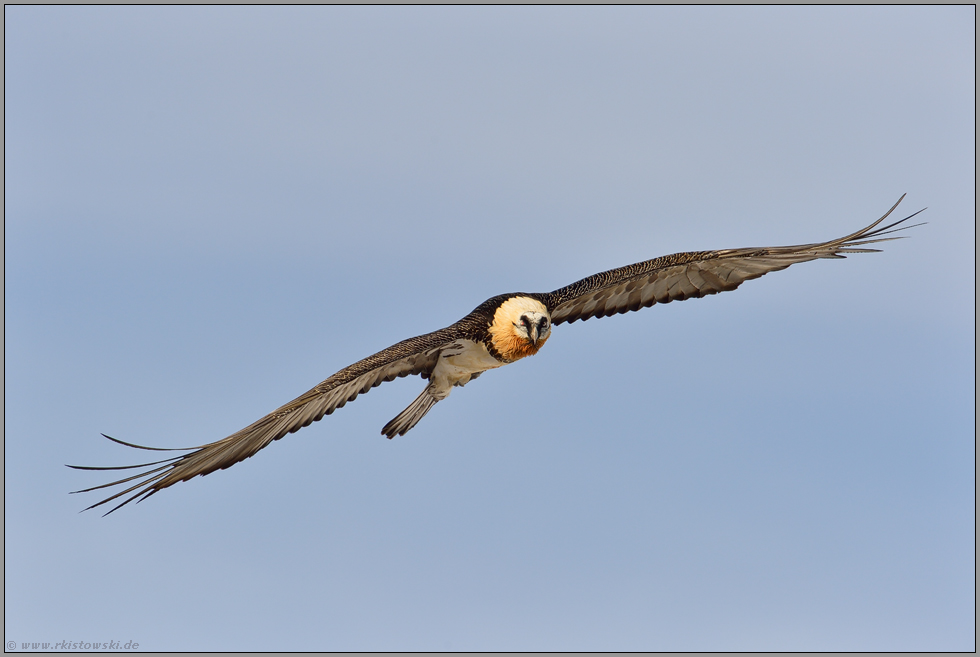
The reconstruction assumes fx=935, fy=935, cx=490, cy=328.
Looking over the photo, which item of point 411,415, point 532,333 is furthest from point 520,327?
point 411,415

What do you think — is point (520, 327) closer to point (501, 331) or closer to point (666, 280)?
point (501, 331)

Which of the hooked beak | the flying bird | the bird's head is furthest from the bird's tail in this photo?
the hooked beak

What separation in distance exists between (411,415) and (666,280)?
4.68 metres

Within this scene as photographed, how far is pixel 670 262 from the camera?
14.7 m

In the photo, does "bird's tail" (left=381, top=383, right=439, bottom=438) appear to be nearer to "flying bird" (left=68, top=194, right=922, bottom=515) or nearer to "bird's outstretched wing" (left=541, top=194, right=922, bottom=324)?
"flying bird" (left=68, top=194, right=922, bottom=515)

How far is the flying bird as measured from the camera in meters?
13.3

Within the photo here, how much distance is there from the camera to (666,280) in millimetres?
15141

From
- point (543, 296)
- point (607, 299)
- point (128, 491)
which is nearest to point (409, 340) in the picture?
point (543, 296)

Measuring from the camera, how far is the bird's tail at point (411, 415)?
1512cm

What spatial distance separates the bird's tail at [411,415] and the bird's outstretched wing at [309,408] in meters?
0.45

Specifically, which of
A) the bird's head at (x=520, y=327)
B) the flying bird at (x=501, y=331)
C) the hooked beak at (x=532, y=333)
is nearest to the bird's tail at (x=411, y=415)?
the flying bird at (x=501, y=331)

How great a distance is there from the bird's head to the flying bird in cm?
2

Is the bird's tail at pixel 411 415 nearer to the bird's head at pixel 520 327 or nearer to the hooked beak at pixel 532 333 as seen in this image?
the bird's head at pixel 520 327

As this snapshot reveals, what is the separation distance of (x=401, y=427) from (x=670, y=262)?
16.5 ft
